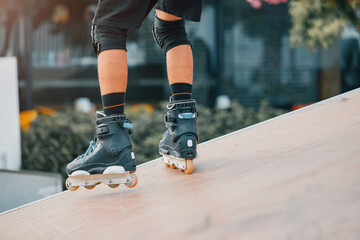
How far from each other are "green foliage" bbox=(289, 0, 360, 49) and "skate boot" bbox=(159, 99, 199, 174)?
3305mm

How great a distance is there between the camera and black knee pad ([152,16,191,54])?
2098 mm

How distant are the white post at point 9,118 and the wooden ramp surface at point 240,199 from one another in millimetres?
1784

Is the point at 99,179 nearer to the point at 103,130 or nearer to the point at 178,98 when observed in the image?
the point at 103,130

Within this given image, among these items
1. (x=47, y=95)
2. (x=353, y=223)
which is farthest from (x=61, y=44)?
(x=353, y=223)

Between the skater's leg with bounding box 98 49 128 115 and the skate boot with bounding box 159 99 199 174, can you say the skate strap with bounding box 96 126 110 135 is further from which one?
the skate boot with bounding box 159 99 199 174

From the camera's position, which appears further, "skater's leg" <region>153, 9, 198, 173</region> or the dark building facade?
the dark building facade

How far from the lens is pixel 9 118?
3.65 m

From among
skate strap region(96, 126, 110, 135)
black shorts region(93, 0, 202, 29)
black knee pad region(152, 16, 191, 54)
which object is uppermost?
black shorts region(93, 0, 202, 29)

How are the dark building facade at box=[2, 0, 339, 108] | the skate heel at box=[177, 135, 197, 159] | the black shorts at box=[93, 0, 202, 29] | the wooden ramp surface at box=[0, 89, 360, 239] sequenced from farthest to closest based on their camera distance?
the dark building facade at box=[2, 0, 339, 108] → the skate heel at box=[177, 135, 197, 159] → the black shorts at box=[93, 0, 202, 29] → the wooden ramp surface at box=[0, 89, 360, 239]

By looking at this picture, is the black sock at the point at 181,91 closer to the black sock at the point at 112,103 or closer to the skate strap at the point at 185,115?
the skate strap at the point at 185,115

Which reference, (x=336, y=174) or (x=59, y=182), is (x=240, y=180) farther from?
(x=59, y=182)

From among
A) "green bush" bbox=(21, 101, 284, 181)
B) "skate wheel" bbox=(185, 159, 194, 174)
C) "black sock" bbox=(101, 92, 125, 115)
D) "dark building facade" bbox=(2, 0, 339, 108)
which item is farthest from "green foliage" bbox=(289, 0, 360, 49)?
"black sock" bbox=(101, 92, 125, 115)

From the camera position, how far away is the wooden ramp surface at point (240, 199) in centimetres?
129

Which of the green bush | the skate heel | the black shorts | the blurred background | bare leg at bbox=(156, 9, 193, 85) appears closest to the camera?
the black shorts
